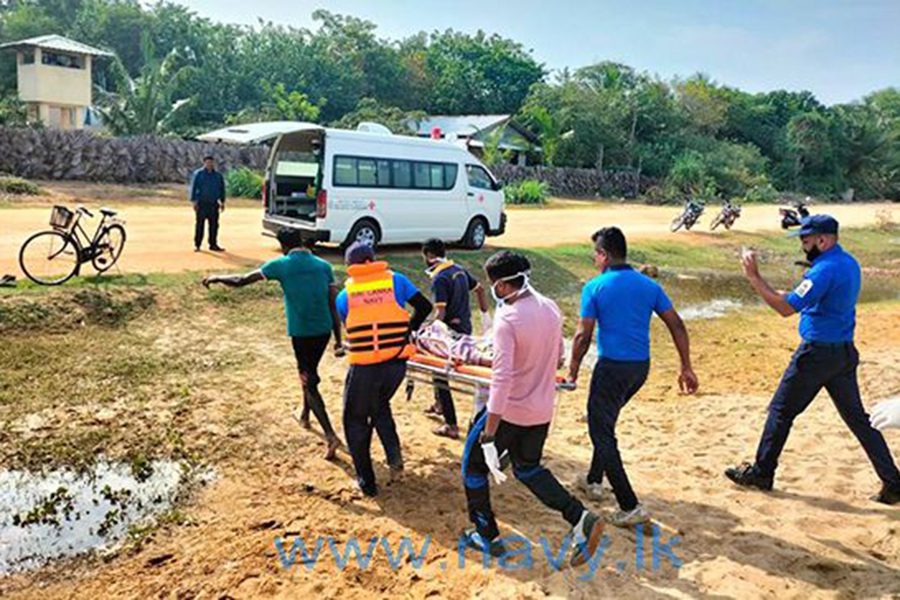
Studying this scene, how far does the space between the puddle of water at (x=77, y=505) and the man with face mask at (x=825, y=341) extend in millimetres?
4103

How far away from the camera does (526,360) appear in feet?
13.6

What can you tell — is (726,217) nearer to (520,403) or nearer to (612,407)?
(612,407)

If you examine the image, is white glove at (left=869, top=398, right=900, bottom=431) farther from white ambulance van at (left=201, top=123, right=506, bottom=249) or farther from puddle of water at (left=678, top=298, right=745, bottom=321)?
white ambulance van at (left=201, top=123, right=506, bottom=249)

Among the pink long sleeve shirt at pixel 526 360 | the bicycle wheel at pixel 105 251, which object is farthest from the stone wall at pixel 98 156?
the pink long sleeve shirt at pixel 526 360

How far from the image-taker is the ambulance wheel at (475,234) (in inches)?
628

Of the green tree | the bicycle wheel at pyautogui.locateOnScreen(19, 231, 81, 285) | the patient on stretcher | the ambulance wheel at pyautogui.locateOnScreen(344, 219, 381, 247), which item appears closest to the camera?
the patient on stretcher

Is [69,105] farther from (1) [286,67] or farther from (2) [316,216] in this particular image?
(2) [316,216]

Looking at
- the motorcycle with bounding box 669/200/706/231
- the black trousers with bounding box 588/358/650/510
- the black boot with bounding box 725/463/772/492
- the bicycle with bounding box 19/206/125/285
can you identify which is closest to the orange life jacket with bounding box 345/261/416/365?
the black trousers with bounding box 588/358/650/510

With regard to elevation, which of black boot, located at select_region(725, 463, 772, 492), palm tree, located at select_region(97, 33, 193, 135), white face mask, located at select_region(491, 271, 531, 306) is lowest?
black boot, located at select_region(725, 463, 772, 492)

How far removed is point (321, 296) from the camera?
5695mm

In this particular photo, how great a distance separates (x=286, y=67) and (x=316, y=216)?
3307 cm

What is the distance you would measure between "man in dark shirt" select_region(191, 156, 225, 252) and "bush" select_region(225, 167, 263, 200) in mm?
13168

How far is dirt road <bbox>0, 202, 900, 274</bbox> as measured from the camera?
12.2m

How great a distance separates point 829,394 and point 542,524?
7.30 feet
